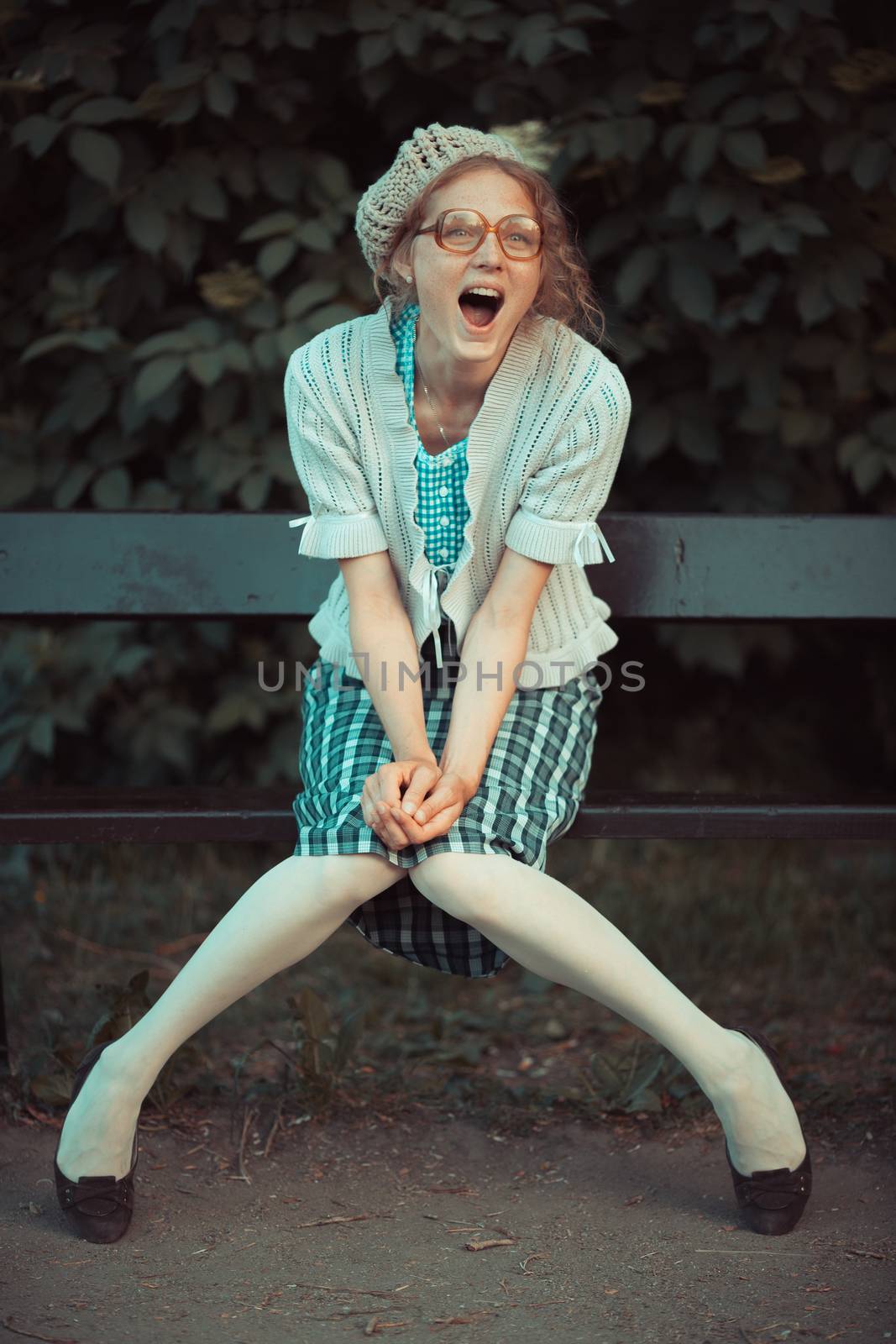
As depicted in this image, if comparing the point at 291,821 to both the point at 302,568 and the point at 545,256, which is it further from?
the point at 545,256

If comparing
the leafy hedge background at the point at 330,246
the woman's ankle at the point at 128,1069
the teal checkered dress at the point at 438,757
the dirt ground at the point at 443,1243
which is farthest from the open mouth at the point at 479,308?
the dirt ground at the point at 443,1243

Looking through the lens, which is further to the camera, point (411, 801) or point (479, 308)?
point (479, 308)

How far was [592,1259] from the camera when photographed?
214 cm

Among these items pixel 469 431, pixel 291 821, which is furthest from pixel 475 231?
pixel 291 821

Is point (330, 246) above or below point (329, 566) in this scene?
above

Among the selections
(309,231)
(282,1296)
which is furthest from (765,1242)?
(309,231)

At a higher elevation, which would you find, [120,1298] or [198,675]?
[198,675]

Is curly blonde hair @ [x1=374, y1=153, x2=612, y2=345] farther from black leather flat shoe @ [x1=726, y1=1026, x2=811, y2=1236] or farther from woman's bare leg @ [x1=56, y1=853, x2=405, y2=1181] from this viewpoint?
black leather flat shoe @ [x1=726, y1=1026, x2=811, y2=1236]

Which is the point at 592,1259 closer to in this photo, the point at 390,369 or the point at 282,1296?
the point at 282,1296

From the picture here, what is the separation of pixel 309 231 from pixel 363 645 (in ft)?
4.15

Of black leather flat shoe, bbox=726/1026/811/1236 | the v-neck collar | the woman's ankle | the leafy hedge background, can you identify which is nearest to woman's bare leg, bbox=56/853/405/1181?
the woman's ankle

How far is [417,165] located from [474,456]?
456 mm

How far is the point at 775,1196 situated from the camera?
2180mm

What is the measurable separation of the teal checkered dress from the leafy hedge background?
3.00 ft
